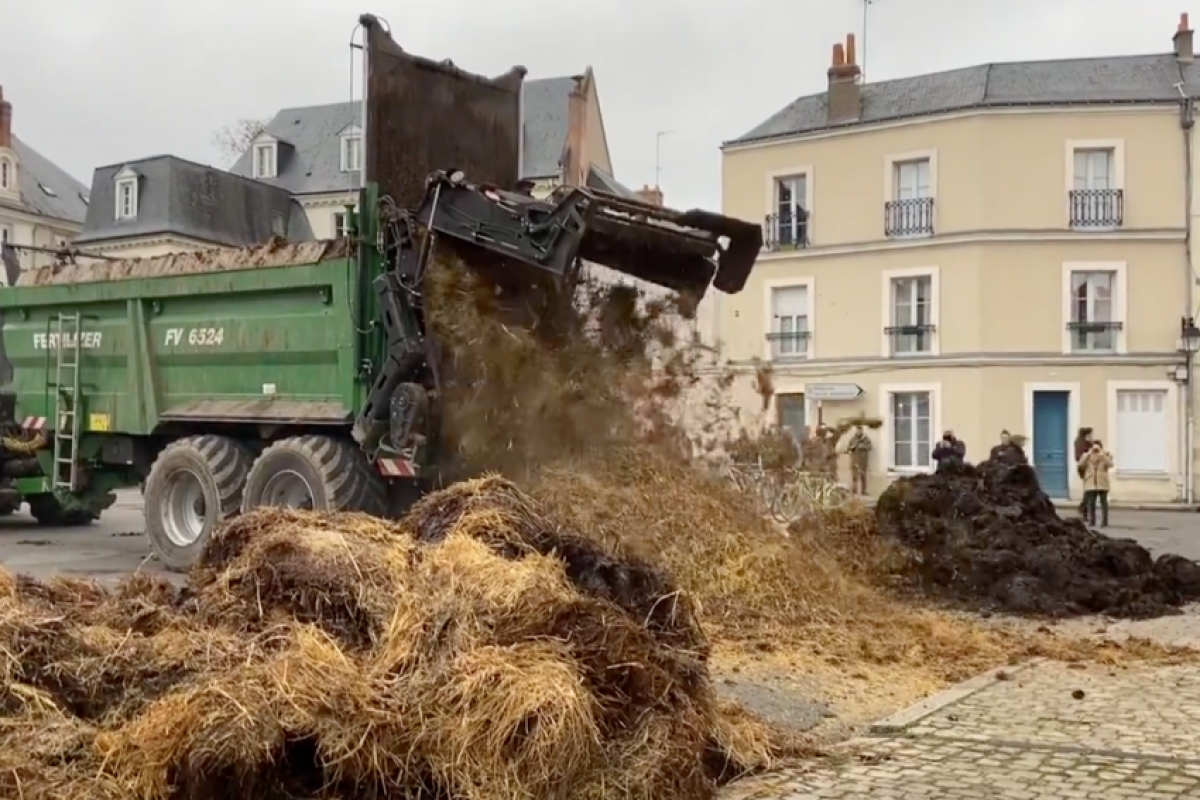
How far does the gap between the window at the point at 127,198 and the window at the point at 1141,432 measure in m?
30.0

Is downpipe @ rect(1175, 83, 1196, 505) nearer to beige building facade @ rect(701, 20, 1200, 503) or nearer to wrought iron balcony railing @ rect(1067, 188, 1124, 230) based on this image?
beige building facade @ rect(701, 20, 1200, 503)

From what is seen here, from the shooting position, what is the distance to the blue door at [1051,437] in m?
27.2

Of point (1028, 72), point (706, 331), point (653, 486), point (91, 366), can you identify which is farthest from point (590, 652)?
point (1028, 72)

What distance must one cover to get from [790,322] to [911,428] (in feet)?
12.5

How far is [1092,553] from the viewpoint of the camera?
34.0ft

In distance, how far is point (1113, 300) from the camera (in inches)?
1076

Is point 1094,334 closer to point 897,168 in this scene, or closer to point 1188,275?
point 1188,275

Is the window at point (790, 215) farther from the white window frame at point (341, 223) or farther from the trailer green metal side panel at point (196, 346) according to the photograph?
the white window frame at point (341, 223)

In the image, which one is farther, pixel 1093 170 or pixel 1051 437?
pixel 1093 170

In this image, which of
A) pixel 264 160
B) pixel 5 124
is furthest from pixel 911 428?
pixel 5 124

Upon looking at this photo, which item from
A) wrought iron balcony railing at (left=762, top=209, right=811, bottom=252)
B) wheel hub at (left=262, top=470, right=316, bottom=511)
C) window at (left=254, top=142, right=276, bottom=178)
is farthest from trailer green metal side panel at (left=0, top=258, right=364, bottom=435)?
window at (left=254, top=142, right=276, bottom=178)

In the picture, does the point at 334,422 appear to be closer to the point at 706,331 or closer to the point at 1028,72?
the point at 706,331

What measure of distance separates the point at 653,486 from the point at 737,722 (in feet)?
Answer: 10.6

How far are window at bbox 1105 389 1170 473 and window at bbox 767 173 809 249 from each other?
7.71 metres
